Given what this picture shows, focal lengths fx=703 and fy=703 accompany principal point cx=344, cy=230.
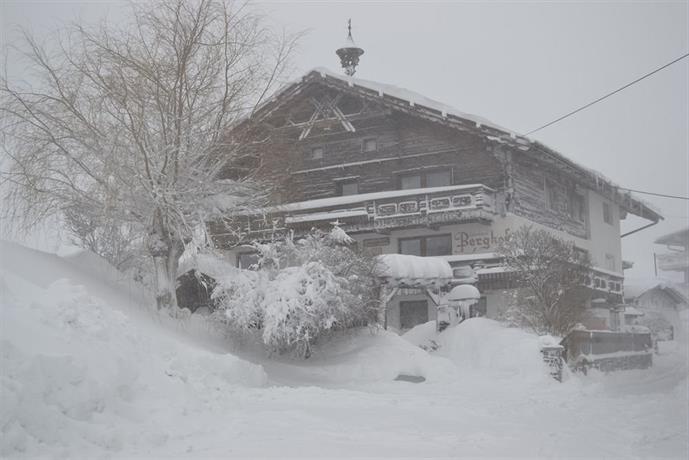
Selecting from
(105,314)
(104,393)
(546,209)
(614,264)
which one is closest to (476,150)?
(546,209)

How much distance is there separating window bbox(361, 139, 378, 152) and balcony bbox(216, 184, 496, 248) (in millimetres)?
2220

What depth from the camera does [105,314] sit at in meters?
9.80

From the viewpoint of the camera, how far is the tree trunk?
560 inches

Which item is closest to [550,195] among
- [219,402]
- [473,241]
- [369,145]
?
[473,241]

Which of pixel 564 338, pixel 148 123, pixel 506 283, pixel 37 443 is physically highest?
pixel 148 123

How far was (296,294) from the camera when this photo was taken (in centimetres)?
1458

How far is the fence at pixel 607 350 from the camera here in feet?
54.8

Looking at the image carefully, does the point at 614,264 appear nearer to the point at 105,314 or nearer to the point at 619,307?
the point at 619,307

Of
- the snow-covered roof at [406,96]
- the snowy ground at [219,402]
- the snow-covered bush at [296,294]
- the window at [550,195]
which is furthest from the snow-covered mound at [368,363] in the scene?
the window at [550,195]

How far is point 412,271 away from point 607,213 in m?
18.8

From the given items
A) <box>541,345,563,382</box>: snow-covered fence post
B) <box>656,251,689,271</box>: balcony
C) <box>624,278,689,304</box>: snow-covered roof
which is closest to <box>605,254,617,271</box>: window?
<box>656,251,689,271</box>: balcony

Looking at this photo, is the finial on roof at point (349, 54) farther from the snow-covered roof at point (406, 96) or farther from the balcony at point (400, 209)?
the balcony at point (400, 209)

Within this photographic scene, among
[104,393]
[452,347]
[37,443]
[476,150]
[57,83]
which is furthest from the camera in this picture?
[476,150]

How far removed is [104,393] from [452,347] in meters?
11.6
